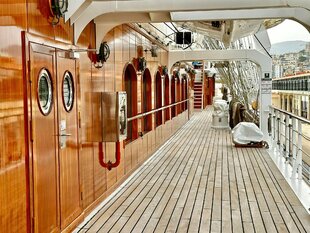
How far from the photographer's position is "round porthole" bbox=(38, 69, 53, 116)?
3027mm

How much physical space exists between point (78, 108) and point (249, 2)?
5.69 feet

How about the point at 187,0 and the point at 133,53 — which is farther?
the point at 133,53

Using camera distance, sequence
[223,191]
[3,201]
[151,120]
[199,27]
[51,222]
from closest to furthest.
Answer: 1. [3,201]
2. [51,222]
3. [223,191]
4. [199,27]
5. [151,120]

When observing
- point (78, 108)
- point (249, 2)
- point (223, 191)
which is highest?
point (249, 2)

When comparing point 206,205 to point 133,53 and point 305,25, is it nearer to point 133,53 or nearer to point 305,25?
point 305,25

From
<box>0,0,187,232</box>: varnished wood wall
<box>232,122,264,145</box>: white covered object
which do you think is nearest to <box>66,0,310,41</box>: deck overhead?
<box>0,0,187,232</box>: varnished wood wall

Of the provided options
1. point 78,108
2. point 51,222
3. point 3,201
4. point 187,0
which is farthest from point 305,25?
point 3,201

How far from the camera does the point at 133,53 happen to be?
658 cm

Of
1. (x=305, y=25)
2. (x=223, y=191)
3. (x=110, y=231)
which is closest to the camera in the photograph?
(x=110, y=231)

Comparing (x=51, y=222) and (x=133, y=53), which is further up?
(x=133, y=53)

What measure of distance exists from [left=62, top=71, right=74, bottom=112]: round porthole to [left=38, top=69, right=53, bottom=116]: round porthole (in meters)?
0.29

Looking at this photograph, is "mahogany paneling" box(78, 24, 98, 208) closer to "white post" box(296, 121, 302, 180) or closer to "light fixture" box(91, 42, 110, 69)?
"light fixture" box(91, 42, 110, 69)

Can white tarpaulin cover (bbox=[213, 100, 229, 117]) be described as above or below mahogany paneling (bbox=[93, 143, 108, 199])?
above

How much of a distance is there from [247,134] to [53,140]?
640 centimetres
